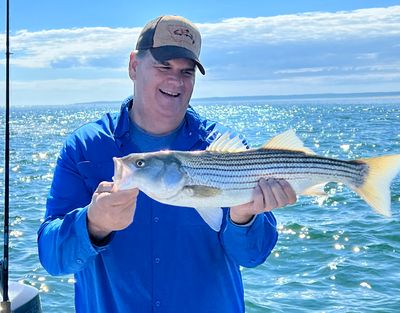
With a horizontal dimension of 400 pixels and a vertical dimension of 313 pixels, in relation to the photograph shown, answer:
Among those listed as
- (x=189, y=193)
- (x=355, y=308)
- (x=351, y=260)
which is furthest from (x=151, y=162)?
(x=351, y=260)

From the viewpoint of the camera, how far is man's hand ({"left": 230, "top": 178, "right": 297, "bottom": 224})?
150 inches

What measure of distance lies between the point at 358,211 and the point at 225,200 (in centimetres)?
1151

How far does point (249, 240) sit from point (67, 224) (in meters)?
1.19

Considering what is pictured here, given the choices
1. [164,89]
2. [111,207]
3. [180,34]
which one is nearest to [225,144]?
[164,89]

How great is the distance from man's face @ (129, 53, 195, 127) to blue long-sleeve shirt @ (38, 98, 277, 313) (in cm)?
39

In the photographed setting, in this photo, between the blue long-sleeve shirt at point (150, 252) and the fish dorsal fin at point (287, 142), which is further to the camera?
the fish dorsal fin at point (287, 142)

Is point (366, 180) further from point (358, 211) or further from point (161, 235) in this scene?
point (358, 211)

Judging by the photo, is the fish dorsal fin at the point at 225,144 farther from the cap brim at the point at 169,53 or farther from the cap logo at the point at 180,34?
the cap logo at the point at 180,34

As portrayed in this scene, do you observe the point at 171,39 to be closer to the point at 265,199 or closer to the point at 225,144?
the point at 225,144

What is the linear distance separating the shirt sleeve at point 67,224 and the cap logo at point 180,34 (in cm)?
106

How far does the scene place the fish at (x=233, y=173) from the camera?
3680 mm

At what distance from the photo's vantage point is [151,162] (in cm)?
372

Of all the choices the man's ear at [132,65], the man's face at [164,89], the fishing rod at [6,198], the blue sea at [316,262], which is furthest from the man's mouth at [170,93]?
the blue sea at [316,262]

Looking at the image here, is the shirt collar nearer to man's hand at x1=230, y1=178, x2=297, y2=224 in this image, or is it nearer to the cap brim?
the cap brim
